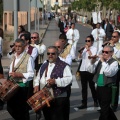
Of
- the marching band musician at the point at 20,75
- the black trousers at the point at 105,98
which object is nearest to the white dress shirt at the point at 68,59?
the black trousers at the point at 105,98

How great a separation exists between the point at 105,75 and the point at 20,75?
59.6 inches

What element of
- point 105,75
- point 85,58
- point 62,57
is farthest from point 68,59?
point 85,58

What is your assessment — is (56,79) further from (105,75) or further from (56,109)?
(105,75)

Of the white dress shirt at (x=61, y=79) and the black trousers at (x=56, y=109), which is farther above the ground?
the white dress shirt at (x=61, y=79)

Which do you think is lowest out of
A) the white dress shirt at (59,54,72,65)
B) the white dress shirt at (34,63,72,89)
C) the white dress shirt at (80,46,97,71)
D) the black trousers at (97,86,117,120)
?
the black trousers at (97,86,117,120)

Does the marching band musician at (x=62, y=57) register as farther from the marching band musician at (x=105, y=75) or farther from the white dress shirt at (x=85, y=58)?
the white dress shirt at (x=85, y=58)

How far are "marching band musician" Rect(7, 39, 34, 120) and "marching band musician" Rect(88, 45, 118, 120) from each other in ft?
4.07

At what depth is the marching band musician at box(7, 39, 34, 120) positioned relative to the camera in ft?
24.6

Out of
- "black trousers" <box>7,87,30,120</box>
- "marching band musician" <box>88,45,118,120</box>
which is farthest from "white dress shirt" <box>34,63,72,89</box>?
"marching band musician" <box>88,45,118,120</box>

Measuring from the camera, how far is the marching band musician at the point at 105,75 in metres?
7.91

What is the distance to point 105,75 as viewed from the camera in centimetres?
797

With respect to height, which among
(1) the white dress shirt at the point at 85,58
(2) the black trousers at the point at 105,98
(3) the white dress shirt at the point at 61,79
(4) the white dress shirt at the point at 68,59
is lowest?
(2) the black trousers at the point at 105,98

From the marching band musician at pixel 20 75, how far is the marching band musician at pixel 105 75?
4.07 feet

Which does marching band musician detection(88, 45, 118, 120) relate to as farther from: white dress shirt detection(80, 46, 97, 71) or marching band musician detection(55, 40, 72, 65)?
white dress shirt detection(80, 46, 97, 71)
